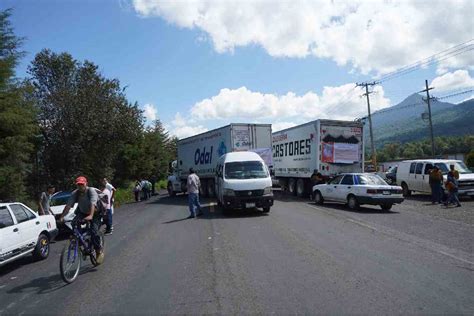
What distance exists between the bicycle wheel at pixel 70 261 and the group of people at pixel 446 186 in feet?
48.7

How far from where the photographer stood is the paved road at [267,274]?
214 inches

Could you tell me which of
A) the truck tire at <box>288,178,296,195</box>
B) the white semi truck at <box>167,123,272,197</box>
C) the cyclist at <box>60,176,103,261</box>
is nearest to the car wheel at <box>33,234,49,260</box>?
the cyclist at <box>60,176,103,261</box>

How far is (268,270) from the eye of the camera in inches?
278

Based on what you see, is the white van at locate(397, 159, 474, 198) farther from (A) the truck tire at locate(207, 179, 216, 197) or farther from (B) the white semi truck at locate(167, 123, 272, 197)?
(A) the truck tire at locate(207, 179, 216, 197)

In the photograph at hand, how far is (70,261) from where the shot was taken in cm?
716

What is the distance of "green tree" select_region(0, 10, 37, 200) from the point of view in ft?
48.0

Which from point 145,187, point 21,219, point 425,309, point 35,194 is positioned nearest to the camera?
point 425,309

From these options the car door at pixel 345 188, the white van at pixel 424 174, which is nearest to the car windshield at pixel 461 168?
the white van at pixel 424 174

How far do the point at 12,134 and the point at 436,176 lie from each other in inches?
661

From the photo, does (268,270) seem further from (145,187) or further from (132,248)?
(145,187)

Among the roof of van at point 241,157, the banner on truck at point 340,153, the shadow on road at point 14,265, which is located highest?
the banner on truck at point 340,153

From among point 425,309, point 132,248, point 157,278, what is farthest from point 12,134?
point 425,309

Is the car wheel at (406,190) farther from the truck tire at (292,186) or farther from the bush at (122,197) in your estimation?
the bush at (122,197)

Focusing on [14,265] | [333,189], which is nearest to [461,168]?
[333,189]
